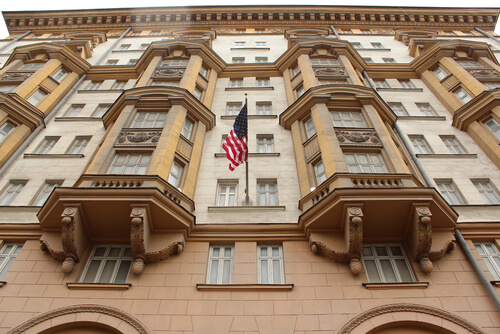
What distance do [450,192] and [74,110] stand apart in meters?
25.2

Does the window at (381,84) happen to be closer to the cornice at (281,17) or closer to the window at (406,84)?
the window at (406,84)

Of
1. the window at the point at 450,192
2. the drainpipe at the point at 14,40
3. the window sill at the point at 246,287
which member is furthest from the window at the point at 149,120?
the drainpipe at the point at 14,40

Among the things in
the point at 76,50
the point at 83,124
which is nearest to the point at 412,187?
the point at 83,124

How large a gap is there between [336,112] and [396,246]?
9.28m

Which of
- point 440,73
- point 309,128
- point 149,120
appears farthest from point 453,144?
point 149,120

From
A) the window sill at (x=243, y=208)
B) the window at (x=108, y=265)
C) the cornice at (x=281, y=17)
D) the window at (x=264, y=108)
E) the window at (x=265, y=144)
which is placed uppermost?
the cornice at (x=281, y=17)

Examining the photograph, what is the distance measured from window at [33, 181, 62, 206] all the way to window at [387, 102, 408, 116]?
22.3 metres

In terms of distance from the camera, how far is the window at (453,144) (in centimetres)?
2144

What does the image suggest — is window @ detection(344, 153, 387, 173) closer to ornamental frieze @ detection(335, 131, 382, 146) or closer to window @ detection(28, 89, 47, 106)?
ornamental frieze @ detection(335, 131, 382, 146)

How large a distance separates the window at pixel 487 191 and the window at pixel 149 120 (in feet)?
56.7

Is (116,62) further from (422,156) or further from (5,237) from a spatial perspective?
(422,156)

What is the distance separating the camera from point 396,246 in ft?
48.5

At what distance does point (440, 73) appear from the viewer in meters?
29.0

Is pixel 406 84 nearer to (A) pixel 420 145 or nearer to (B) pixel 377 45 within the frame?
(A) pixel 420 145
